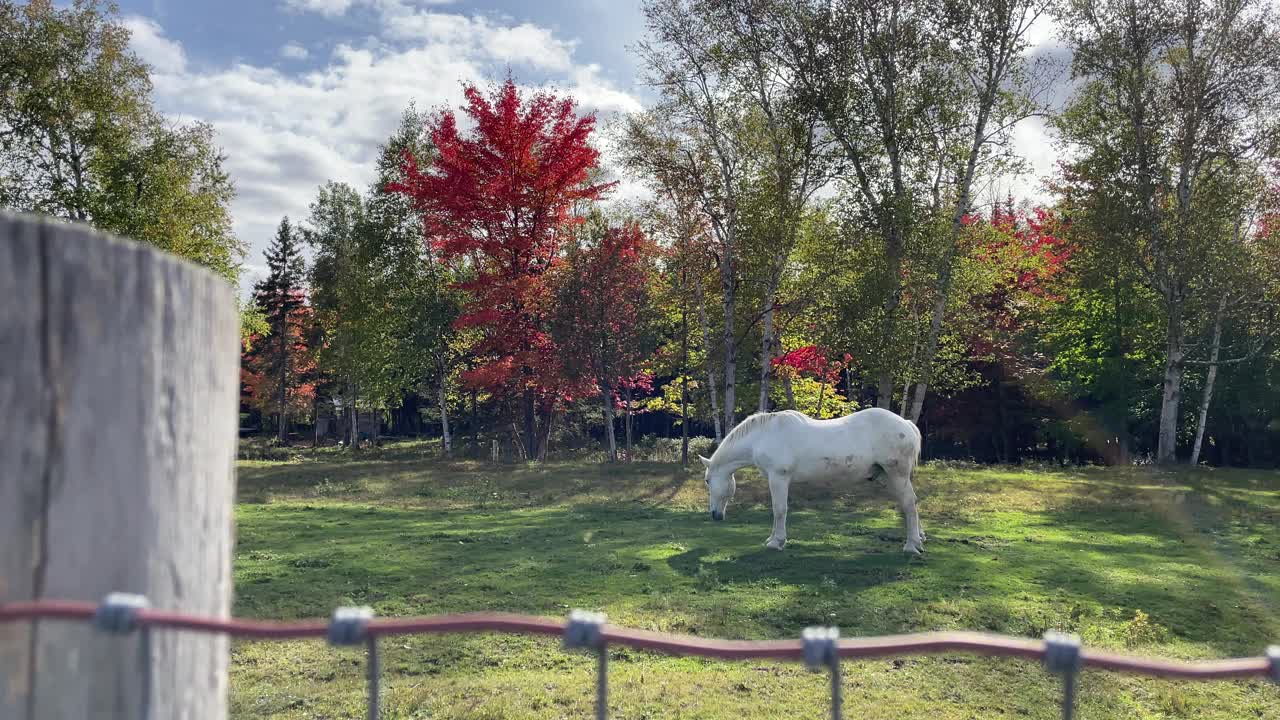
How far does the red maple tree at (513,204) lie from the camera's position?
2608 cm

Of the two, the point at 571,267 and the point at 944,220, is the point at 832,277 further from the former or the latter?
the point at 571,267

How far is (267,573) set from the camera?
9242 millimetres

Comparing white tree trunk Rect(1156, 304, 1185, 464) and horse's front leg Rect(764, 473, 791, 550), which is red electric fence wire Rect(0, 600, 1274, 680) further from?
white tree trunk Rect(1156, 304, 1185, 464)

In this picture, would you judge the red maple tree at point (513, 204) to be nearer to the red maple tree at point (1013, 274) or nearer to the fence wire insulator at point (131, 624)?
the red maple tree at point (1013, 274)

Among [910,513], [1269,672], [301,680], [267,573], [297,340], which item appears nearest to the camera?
[1269,672]

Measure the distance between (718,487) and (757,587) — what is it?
154 inches

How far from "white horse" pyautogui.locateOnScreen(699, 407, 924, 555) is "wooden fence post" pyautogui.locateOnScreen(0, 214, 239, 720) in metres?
9.78

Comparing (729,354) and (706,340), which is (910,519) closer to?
(729,354)

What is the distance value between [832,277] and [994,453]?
14.9 metres

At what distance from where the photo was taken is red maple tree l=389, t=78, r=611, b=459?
1027 inches

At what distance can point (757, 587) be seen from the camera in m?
8.67

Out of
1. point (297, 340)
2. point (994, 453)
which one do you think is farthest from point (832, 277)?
point (297, 340)

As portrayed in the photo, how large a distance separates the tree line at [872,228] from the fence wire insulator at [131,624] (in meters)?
20.1

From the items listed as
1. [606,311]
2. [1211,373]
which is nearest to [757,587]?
[606,311]
